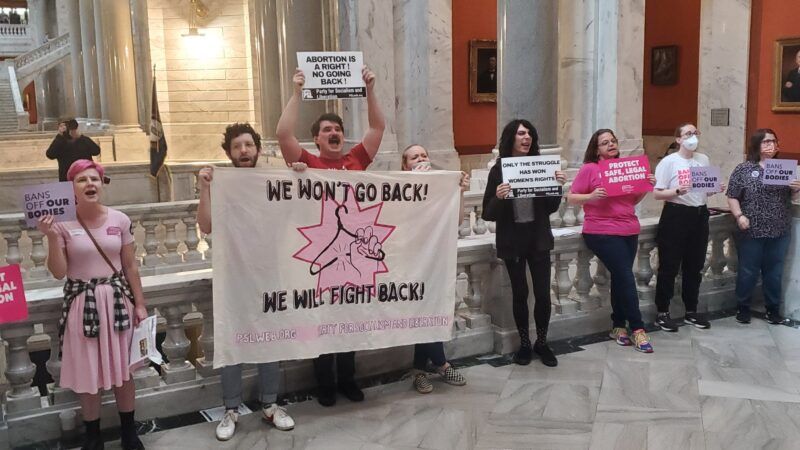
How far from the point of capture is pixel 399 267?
500 centimetres

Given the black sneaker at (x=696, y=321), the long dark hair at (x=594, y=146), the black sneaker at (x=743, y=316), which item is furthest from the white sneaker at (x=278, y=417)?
the black sneaker at (x=743, y=316)

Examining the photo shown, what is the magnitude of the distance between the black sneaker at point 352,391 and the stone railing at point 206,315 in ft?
0.97

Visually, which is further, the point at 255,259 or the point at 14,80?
the point at 14,80

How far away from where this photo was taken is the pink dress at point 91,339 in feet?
13.2

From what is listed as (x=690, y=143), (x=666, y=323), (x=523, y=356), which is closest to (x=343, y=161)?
(x=523, y=356)

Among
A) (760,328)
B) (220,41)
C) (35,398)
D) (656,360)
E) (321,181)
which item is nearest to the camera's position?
(35,398)

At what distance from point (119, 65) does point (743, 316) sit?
1418cm

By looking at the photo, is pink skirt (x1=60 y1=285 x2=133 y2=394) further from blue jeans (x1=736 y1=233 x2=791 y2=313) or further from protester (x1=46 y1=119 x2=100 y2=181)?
protester (x1=46 y1=119 x2=100 y2=181)

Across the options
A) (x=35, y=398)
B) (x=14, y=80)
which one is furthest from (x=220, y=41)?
(x=35, y=398)

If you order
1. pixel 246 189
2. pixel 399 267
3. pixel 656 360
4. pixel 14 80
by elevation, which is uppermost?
pixel 14 80

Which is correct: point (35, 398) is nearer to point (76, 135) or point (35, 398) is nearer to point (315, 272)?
point (315, 272)

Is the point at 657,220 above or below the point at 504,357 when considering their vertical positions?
above

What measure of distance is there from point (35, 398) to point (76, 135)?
680 centimetres

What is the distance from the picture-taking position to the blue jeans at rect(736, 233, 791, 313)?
667 centimetres
